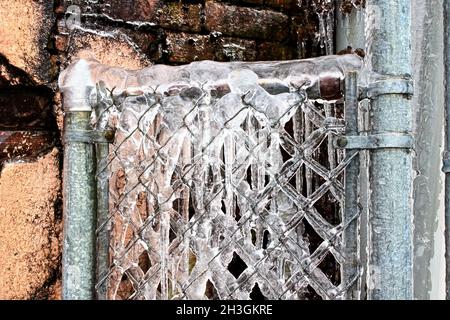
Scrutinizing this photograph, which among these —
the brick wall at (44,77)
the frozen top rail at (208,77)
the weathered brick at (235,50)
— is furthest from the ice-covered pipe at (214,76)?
the weathered brick at (235,50)

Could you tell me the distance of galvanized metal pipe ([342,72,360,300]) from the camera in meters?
1.46

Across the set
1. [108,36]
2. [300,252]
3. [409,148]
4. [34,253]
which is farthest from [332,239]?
[108,36]

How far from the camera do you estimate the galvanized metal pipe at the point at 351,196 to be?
57.3 inches

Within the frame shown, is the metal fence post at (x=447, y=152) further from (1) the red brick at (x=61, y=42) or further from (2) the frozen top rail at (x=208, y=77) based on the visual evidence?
(1) the red brick at (x=61, y=42)

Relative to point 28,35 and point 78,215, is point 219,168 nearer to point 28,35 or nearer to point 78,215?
point 78,215

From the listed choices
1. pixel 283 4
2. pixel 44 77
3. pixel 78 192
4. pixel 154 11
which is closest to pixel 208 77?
pixel 78 192

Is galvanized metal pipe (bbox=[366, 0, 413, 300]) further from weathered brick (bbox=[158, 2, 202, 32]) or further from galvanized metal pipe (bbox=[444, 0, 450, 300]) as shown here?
weathered brick (bbox=[158, 2, 202, 32])

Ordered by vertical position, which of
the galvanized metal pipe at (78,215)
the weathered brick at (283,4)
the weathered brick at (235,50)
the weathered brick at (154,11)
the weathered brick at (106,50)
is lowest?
the galvanized metal pipe at (78,215)

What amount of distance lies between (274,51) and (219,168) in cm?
113

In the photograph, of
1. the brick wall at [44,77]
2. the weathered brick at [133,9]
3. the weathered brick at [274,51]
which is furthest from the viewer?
the weathered brick at [274,51]

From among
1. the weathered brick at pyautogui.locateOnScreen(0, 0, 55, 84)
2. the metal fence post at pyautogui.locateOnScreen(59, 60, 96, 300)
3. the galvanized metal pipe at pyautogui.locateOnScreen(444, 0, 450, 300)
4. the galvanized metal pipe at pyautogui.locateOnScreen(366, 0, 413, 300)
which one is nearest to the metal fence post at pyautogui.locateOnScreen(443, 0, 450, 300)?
the galvanized metal pipe at pyautogui.locateOnScreen(444, 0, 450, 300)

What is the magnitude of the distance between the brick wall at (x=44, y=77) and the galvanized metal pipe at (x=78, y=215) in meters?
0.46

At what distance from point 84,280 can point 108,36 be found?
0.95m
